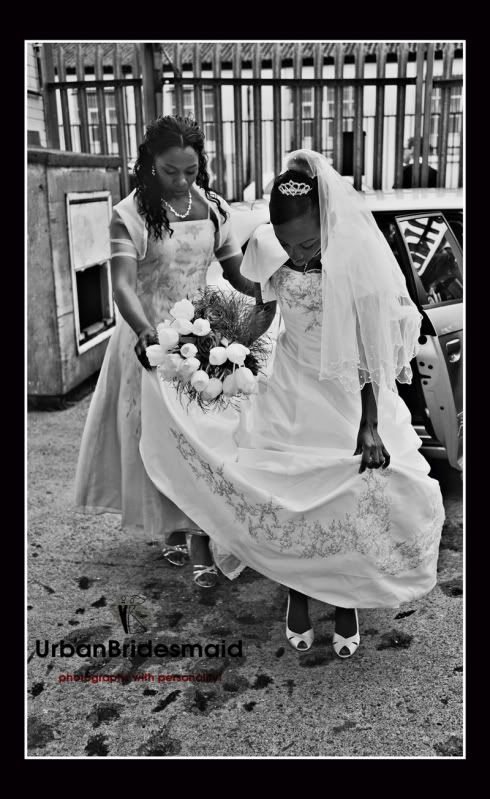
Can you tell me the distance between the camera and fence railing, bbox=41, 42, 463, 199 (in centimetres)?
548

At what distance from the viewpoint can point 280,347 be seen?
3.06 meters

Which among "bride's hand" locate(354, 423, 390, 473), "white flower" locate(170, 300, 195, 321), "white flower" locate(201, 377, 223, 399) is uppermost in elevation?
"white flower" locate(170, 300, 195, 321)

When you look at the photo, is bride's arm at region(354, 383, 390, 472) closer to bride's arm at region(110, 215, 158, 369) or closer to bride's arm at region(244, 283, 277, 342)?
bride's arm at region(244, 283, 277, 342)

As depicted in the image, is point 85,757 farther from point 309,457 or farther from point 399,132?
point 399,132

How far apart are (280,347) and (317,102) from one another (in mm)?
3653

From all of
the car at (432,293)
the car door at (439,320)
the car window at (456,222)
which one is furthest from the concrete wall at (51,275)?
the car window at (456,222)

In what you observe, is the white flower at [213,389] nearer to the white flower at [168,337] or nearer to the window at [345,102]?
the white flower at [168,337]

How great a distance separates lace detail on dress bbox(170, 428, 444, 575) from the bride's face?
0.90 meters

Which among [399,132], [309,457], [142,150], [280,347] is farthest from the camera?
[399,132]

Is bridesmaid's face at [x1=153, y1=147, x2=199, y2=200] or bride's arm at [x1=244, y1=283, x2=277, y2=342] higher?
bridesmaid's face at [x1=153, y1=147, x2=199, y2=200]

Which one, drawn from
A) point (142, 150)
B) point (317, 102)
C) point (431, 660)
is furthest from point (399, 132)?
point (431, 660)

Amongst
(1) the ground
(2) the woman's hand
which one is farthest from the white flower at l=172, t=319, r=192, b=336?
(1) the ground

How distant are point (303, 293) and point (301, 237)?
0.24 meters

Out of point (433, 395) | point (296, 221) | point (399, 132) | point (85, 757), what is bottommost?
point (85, 757)
